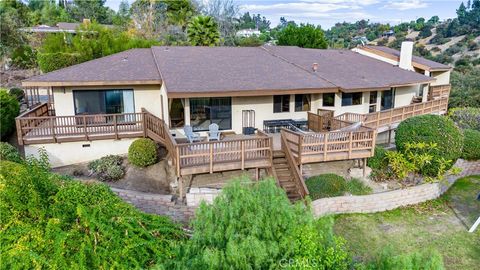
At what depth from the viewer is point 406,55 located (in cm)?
2325

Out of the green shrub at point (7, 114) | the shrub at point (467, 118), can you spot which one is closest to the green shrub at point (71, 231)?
the green shrub at point (7, 114)

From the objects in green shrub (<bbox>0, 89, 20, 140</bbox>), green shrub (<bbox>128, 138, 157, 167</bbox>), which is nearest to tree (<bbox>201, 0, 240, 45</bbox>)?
green shrub (<bbox>0, 89, 20, 140</bbox>)

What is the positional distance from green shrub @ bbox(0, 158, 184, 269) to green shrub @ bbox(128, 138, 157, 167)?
7347mm

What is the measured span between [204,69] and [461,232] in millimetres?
11962

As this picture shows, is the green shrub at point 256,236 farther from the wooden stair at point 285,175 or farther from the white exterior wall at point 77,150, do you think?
the white exterior wall at point 77,150

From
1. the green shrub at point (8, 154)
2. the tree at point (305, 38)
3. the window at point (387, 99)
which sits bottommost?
the green shrub at point (8, 154)

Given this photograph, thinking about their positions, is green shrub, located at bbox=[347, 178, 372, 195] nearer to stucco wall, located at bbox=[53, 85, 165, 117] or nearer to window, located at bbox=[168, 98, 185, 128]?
window, located at bbox=[168, 98, 185, 128]

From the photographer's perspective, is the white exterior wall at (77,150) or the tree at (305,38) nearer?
the white exterior wall at (77,150)

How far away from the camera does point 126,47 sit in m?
23.8

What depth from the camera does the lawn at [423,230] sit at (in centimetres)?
934

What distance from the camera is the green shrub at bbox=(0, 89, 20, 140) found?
51.7 feet

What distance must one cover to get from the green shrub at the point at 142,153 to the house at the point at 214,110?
54 cm

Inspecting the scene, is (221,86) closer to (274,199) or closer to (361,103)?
(361,103)

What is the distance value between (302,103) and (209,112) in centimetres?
476
